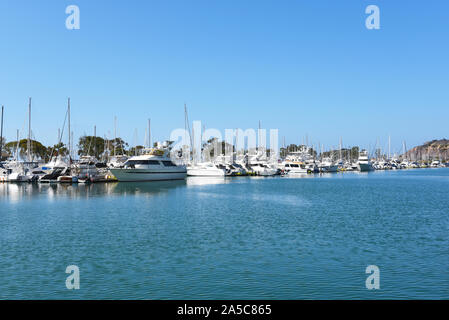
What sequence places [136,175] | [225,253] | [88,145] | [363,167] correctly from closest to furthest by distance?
[225,253] < [136,175] < [88,145] < [363,167]

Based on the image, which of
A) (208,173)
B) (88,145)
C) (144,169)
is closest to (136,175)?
(144,169)

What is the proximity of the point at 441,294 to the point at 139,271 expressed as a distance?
13093mm

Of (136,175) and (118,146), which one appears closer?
(136,175)

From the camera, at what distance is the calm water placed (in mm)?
16359

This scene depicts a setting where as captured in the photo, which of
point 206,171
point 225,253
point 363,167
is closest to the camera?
point 225,253

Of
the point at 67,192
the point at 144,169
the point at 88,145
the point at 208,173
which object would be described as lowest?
the point at 67,192

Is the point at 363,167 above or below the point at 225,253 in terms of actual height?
above

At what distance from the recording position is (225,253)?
2216 centimetres

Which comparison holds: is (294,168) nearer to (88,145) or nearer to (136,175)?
(136,175)

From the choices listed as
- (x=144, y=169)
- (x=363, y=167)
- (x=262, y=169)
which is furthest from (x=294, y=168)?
(x=144, y=169)

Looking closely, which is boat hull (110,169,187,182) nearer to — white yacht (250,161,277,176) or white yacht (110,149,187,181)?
white yacht (110,149,187,181)
